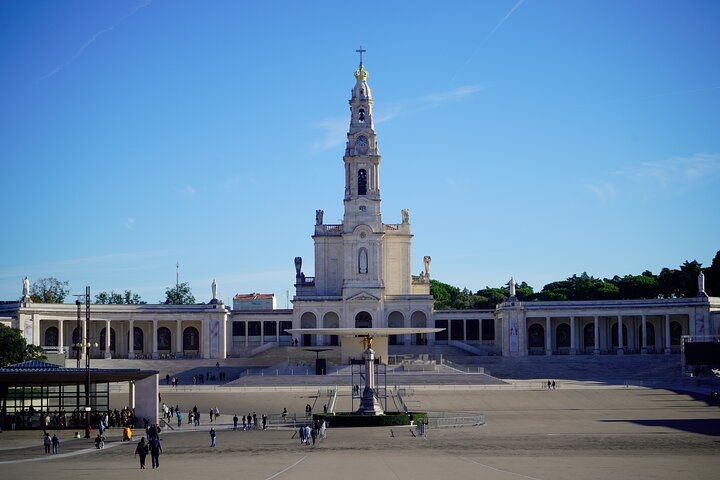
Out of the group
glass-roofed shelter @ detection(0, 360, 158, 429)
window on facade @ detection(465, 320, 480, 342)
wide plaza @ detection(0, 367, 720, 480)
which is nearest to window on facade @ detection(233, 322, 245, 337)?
window on facade @ detection(465, 320, 480, 342)

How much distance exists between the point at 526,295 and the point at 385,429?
311ft

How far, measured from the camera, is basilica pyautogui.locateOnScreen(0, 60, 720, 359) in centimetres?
11262

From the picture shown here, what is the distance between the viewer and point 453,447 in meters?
50.2

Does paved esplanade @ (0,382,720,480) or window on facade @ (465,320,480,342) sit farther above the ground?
window on facade @ (465,320,480,342)

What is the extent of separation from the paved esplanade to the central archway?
4334 cm

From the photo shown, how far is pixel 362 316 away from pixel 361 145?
1713 centimetres

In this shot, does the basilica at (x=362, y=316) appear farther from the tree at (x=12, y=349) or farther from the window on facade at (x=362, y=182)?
the tree at (x=12, y=349)

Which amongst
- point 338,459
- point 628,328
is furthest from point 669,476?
point 628,328

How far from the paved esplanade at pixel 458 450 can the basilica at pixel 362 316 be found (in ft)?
131

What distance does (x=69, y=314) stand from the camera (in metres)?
113

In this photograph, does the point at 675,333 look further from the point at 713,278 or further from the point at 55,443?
the point at 55,443

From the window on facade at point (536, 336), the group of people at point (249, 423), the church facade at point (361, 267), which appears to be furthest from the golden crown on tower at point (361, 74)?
the group of people at point (249, 423)

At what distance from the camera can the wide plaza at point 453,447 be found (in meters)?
41.9

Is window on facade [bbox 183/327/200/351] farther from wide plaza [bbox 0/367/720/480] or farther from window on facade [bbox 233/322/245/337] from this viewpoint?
wide plaza [bbox 0/367/720/480]
